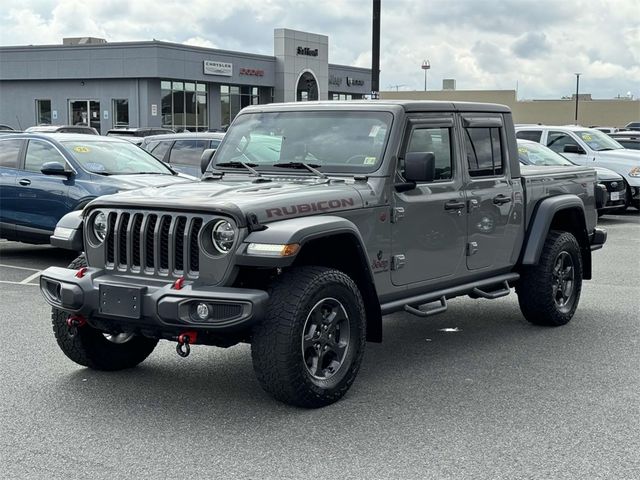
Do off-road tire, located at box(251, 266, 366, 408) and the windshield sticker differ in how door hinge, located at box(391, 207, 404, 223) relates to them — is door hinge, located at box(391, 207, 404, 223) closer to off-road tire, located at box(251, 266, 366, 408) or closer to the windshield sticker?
off-road tire, located at box(251, 266, 366, 408)

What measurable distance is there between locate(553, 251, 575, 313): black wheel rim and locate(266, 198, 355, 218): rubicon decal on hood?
9.43 ft

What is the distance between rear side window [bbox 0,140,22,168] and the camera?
39.7 ft

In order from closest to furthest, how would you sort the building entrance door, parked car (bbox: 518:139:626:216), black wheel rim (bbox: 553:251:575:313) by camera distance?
black wheel rim (bbox: 553:251:575:313)
parked car (bbox: 518:139:626:216)
the building entrance door

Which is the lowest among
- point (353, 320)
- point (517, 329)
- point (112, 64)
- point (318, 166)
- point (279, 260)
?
point (517, 329)

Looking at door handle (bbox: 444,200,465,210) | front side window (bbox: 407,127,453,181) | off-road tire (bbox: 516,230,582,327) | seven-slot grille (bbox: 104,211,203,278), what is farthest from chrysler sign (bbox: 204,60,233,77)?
seven-slot grille (bbox: 104,211,203,278)

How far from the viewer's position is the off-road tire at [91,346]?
6.15 metres

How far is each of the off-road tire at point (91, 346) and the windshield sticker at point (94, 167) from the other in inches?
213

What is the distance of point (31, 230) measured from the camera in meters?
11.6

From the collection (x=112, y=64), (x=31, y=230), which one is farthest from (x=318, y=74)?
(x=31, y=230)

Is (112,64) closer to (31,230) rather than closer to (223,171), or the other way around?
(31,230)

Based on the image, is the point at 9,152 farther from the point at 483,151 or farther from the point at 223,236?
the point at 223,236

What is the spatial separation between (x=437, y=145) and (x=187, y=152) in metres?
9.40

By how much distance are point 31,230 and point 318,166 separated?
639 cm

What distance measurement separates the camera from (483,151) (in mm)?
7426
